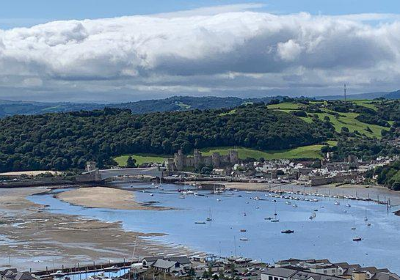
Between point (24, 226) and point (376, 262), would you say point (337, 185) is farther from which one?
point (376, 262)

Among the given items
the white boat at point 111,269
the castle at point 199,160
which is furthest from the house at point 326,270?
the castle at point 199,160

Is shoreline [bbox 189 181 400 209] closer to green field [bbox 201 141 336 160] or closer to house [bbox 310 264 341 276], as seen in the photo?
green field [bbox 201 141 336 160]

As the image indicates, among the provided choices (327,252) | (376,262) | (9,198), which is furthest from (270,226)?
(9,198)

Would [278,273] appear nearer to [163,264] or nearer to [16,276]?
[163,264]

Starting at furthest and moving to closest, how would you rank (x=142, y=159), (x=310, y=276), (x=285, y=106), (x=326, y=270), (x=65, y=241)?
(x=285, y=106) → (x=142, y=159) → (x=65, y=241) → (x=326, y=270) → (x=310, y=276)

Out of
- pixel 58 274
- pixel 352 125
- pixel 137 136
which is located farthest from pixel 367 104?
pixel 58 274
